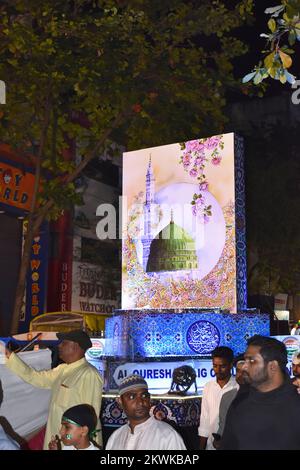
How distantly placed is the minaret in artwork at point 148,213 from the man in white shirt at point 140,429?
29.0 feet

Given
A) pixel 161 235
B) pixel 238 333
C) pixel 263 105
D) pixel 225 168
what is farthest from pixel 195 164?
pixel 263 105

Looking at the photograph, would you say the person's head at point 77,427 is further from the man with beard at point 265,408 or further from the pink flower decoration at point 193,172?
the pink flower decoration at point 193,172

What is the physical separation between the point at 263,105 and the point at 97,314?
72.2ft

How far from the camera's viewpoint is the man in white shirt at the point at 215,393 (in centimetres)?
754

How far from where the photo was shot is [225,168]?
12.9m

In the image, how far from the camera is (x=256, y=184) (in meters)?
29.8

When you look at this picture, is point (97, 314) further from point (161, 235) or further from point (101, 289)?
point (161, 235)

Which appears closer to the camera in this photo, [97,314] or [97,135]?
[97,135]

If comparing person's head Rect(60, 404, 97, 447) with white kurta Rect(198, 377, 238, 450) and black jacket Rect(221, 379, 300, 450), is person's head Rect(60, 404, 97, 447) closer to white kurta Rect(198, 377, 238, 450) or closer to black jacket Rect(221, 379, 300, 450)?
black jacket Rect(221, 379, 300, 450)
